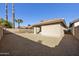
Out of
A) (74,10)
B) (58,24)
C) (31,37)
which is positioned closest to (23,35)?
(31,37)

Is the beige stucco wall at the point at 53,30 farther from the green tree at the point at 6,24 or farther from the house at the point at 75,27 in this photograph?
the green tree at the point at 6,24

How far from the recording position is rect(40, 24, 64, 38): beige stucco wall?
614 cm

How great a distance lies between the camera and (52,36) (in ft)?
20.0

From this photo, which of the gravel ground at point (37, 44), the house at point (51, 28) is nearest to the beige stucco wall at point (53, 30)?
the house at point (51, 28)

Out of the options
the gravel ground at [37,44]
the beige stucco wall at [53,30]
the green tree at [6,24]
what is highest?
the green tree at [6,24]

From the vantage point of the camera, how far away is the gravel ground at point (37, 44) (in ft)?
19.8

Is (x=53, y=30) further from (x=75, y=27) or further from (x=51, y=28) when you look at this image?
(x=75, y=27)

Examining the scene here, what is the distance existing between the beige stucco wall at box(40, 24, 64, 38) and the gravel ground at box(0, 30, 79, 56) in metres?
0.12

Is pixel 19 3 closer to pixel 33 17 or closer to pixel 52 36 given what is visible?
pixel 33 17

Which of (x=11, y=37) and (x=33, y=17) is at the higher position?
(x=33, y=17)

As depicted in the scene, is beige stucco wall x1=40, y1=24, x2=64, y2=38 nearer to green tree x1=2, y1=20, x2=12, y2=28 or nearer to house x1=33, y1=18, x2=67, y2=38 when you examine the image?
house x1=33, y1=18, x2=67, y2=38

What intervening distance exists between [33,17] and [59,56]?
1.35 metres

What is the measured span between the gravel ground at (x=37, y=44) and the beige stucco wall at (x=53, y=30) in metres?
0.12

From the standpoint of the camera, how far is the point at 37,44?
614cm
